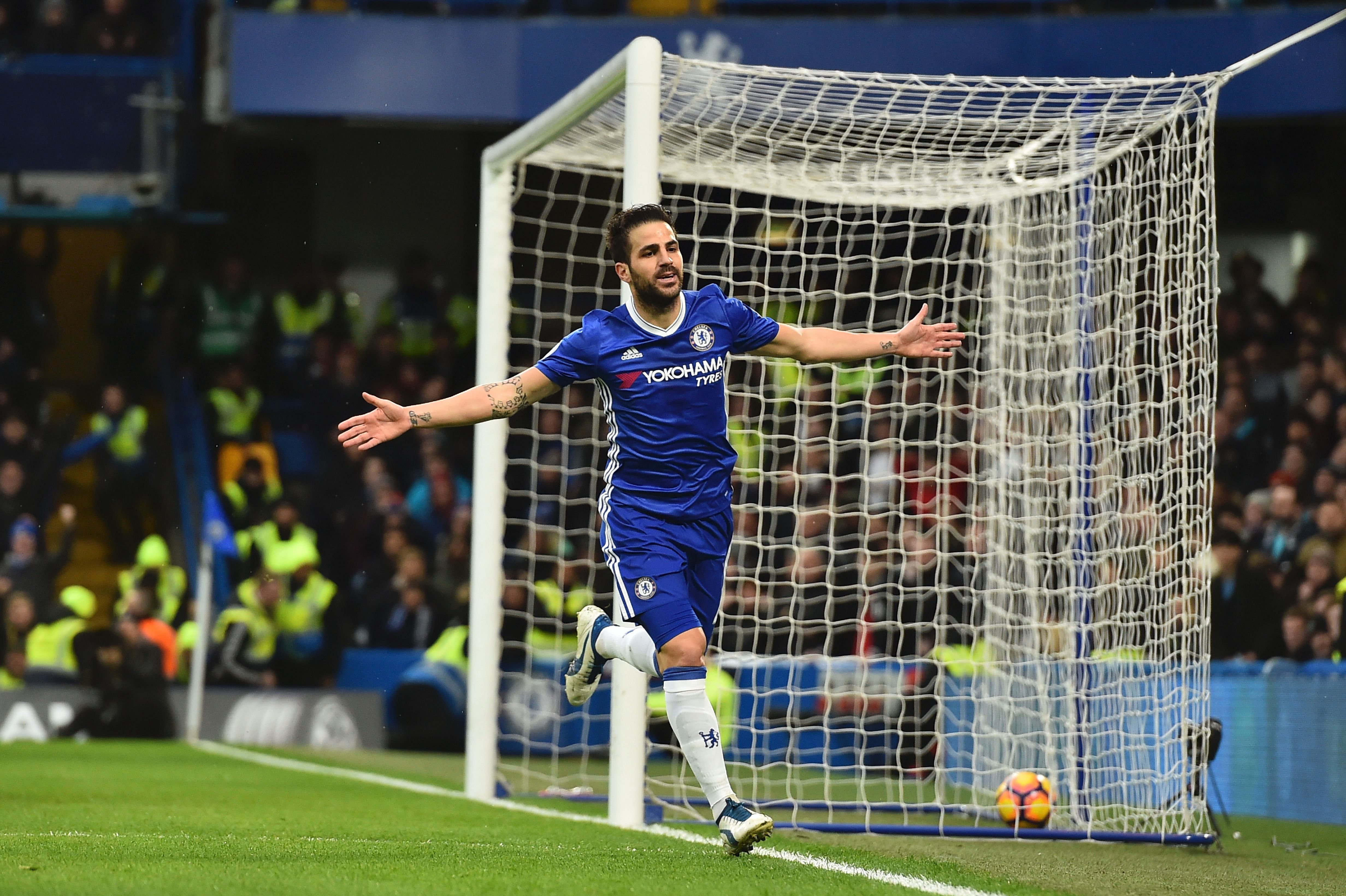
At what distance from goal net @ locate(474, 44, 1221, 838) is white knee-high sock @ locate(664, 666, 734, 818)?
3.89ft

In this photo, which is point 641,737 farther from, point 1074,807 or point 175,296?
point 175,296

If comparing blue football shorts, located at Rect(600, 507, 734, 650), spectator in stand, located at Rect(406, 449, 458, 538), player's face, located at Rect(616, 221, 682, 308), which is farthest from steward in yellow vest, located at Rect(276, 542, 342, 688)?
player's face, located at Rect(616, 221, 682, 308)

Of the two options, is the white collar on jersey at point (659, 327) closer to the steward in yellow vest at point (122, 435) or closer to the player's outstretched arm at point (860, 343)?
the player's outstretched arm at point (860, 343)

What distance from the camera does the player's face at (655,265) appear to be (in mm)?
5953

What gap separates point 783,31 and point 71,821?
36.5 feet

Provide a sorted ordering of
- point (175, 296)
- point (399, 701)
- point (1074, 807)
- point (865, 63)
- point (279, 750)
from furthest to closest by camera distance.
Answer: point (175, 296)
point (865, 63)
point (399, 701)
point (279, 750)
point (1074, 807)

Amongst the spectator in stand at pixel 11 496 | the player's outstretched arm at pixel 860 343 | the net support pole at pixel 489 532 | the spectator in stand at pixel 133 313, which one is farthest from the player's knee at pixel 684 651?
the spectator in stand at pixel 133 313

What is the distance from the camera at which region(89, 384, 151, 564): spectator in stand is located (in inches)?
701

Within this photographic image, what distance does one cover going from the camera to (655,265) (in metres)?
5.96

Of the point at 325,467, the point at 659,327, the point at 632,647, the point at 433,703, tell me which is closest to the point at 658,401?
the point at 659,327

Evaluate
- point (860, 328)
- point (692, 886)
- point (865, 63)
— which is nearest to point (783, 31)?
point (865, 63)

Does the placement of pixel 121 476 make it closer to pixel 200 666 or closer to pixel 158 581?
pixel 158 581

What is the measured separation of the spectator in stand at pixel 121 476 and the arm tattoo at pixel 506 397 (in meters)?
12.8

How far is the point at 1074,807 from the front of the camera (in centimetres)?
837
